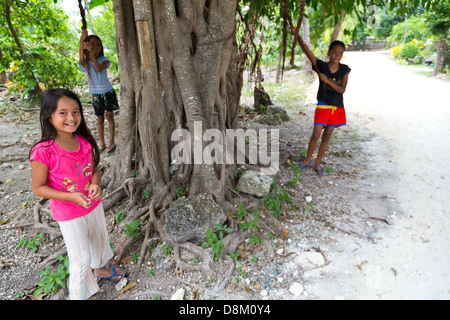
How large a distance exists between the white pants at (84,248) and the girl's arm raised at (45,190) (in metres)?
0.27

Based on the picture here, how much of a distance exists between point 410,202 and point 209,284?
2.89 meters

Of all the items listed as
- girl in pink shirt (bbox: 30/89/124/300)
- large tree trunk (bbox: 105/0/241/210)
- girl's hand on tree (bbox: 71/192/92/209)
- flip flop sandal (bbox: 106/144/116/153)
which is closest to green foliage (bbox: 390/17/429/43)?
large tree trunk (bbox: 105/0/241/210)

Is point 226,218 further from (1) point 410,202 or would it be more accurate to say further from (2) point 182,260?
(1) point 410,202

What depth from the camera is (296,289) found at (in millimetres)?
2340

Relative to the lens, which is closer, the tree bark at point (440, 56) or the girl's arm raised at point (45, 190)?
the girl's arm raised at point (45, 190)

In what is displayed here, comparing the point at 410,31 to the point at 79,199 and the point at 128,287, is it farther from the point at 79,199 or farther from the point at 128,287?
the point at 79,199

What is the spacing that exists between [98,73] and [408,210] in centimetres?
478

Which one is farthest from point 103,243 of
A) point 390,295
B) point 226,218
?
point 390,295

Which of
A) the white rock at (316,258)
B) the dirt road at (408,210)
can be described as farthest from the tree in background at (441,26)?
the white rock at (316,258)

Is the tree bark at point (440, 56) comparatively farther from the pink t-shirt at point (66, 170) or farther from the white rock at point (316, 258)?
the pink t-shirt at point (66, 170)

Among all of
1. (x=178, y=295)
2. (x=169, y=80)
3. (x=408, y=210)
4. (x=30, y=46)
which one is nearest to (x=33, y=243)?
(x=178, y=295)

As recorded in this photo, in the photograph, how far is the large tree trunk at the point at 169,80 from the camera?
9.15 feet

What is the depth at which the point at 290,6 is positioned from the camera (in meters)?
4.79
